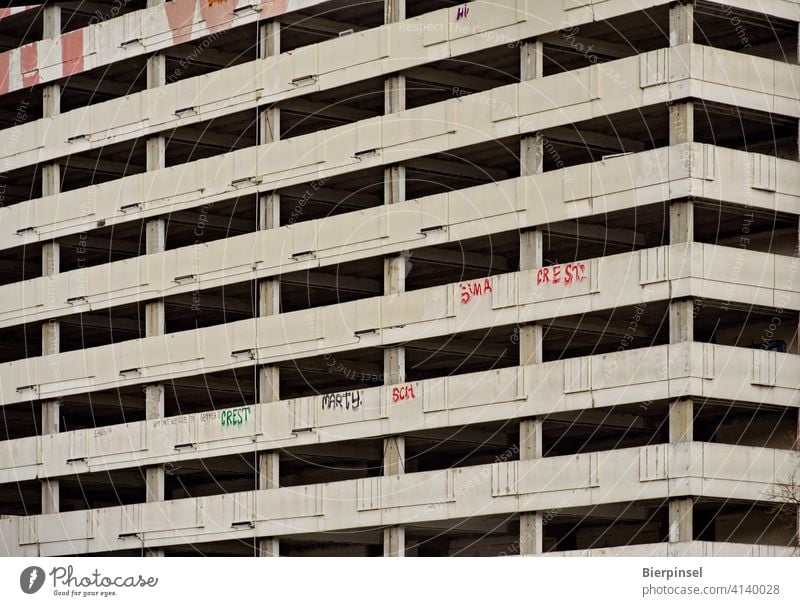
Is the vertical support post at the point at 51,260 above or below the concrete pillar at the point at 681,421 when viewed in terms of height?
above

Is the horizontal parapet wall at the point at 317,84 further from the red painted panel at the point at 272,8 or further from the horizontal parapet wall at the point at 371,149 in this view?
the red painted panel at the point at 272,8

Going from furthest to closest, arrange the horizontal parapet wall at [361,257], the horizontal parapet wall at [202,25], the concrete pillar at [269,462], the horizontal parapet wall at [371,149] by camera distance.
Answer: the concrete pillar at [269,462], the horizontal parapet wall at [202,25], the horizontal parapet wall at [371,149], the horizontal parapet wall at [361,257]

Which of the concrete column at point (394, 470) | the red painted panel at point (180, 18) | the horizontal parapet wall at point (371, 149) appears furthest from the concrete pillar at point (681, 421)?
the red painted panel at point (180, 18)

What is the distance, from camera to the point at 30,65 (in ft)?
278

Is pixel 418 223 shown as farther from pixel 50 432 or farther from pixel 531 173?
pixel 50 432

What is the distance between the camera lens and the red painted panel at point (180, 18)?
78.5 meters

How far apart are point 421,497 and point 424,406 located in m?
3.01

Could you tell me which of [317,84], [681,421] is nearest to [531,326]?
[681,421]

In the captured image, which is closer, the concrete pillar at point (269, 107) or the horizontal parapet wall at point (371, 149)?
the horizontal parapet wall at point (371, 149)

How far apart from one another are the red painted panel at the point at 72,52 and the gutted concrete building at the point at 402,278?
21 centimetres
